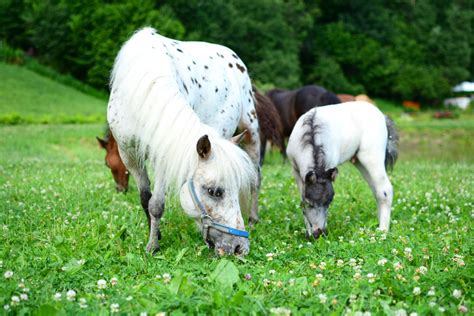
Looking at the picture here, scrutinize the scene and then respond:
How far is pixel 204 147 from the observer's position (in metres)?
4.41

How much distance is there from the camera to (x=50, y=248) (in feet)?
15.9

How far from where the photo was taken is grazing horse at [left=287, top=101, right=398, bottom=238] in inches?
228

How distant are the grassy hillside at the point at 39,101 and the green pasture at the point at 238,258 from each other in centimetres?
1453

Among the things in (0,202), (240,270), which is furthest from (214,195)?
(0,202)

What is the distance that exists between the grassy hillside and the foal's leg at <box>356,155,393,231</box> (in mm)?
17990

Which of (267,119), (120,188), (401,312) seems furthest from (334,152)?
(267,119)

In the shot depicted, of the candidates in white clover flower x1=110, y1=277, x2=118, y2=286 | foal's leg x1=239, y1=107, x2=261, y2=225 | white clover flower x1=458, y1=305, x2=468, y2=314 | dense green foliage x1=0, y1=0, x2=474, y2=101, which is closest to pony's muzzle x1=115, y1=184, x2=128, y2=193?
foal's leg x1=239, y1=107, x2=261, y2=225

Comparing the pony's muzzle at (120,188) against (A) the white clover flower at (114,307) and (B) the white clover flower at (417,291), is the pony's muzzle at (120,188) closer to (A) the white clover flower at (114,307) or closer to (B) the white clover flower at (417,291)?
(A) the white clover flower at (114,307)

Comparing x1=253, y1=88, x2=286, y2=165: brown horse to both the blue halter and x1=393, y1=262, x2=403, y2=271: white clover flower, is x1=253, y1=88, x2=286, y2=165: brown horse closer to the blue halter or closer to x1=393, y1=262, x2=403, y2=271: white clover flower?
the blue halter

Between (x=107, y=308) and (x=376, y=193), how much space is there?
165 inches

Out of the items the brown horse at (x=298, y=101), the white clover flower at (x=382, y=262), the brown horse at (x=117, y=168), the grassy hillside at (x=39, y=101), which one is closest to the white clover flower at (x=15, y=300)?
the white clover flower at (x=382, y=262)

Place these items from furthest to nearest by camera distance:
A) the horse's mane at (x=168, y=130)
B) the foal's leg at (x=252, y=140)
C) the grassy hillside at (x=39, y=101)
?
the grassy hillside at (x=39, y=101) < the foal's leg at (x=252, y=140) < the horse's mane at (x=168, y=130)

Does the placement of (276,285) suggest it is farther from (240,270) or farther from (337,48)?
(337,48)

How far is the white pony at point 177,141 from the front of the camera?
14.9 feet
